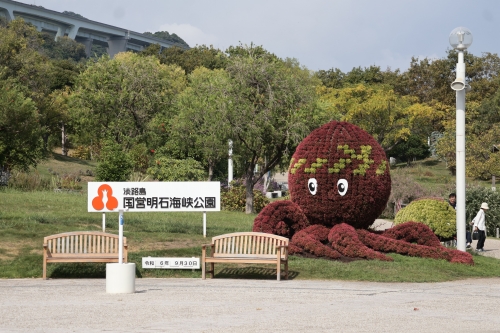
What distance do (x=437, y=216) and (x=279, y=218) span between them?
20.0ft

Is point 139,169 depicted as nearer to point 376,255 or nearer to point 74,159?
point 74,159

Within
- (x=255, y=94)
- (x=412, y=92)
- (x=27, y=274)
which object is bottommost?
(x=27, y=274)

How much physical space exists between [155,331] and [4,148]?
31084mm

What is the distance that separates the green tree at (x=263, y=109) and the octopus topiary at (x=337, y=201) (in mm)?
15504

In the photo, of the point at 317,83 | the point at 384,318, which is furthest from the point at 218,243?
the point at 317,83

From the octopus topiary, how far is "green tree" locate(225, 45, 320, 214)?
50.9 ft

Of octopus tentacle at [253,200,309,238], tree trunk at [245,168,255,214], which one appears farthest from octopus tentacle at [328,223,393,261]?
tree trunk at [245,168,255,214]

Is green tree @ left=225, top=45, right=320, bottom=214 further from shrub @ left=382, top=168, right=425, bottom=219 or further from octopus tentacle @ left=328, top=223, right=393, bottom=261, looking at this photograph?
octopus tentacle @ left=328, top=223, right=393, bottom=261

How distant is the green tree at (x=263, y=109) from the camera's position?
112ft

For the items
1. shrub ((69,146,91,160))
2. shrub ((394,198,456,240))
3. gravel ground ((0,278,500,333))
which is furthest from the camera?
shrub ((69,146,91,160))

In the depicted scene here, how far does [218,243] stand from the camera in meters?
16.3

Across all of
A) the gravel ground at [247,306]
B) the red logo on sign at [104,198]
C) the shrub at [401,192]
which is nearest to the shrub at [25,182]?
the red logo on sign at [104,198]

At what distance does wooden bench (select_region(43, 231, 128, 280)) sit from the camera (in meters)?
15.3

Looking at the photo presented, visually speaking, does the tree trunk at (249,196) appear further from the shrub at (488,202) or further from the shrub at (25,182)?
the shrub at (25,182)
